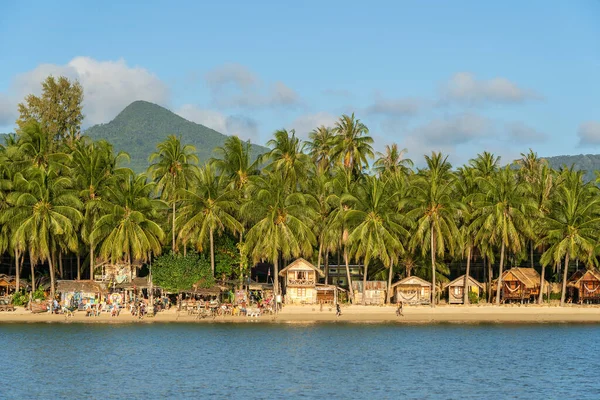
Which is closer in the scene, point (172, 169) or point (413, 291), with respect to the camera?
point (413, 291)

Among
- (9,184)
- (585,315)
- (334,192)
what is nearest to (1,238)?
(9,184)

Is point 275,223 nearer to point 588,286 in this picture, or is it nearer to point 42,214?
point 42,214

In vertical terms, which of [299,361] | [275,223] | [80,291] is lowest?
[299,361]

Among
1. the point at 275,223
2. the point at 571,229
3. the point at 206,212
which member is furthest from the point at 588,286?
the point at 206,212

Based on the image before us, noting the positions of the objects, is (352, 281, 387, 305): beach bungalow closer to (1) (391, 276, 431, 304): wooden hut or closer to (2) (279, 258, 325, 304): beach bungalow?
(1) (391, 276, 431, 304): wooden hut

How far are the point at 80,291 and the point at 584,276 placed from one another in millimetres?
48297

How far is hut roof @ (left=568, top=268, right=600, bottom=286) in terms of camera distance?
81250mm

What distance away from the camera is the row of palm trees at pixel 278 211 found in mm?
77438

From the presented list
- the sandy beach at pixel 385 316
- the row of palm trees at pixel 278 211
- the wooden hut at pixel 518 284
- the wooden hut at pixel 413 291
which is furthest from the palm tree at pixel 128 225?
the wooden hut at pixel 518 284

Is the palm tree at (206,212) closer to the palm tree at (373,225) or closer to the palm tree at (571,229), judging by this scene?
the palm tree at (373,225)

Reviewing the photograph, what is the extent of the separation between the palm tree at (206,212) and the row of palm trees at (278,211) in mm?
116

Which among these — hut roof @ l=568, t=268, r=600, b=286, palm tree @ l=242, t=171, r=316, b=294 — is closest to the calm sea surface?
palm tree @ l=242, t=171, r=316, b=294

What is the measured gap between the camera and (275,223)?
7800 centimetres

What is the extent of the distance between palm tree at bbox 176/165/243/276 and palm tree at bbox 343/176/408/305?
11218mm
